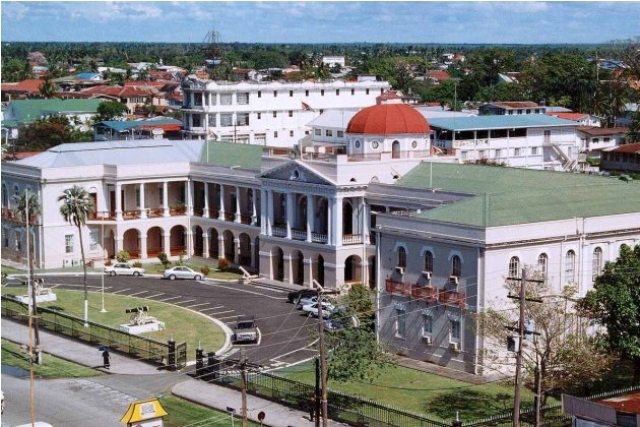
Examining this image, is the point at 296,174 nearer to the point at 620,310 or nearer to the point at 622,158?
the point at 620,310

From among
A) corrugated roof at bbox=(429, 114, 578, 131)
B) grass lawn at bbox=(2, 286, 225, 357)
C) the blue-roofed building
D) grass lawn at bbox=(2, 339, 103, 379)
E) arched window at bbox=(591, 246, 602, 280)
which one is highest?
corrugated roof at bbox=(429, 114, 578, 131)

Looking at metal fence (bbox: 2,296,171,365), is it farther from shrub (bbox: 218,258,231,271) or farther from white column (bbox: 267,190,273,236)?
shrub (bbox: 218,258,231,271)

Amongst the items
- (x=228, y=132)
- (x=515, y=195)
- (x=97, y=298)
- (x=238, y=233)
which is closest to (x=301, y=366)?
(x=515, y=195)

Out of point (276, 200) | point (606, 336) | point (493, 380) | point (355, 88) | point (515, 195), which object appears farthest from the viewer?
point (355, 88)

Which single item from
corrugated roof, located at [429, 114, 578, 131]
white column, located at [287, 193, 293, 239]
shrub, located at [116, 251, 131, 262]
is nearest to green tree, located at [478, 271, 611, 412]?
white column, located at [287, 193, 293, 239]

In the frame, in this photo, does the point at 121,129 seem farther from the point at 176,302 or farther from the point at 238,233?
the point at 176,302

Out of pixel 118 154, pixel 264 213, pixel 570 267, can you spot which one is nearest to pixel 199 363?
pixel 570 267

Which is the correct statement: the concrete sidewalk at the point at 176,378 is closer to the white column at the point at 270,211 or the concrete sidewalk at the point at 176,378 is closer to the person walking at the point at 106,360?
the person walking at the point at 106,360
